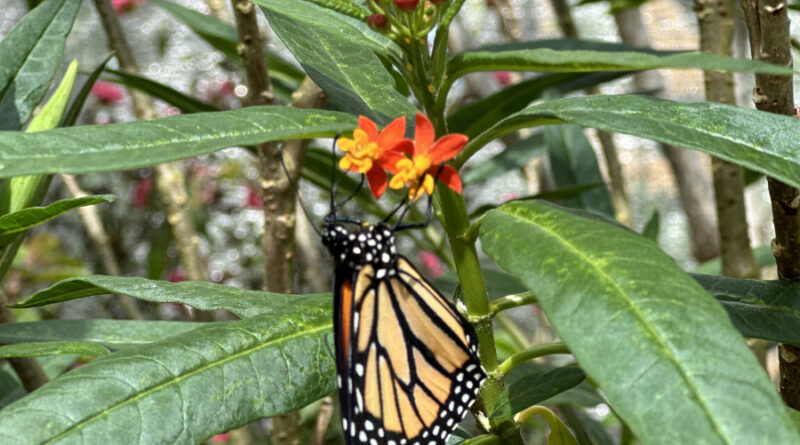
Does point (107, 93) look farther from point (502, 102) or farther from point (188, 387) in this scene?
point (188, 387)

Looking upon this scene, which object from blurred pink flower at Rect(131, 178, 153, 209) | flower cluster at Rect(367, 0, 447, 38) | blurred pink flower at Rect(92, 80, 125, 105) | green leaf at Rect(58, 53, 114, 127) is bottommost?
blurred pink flower at Rect(131, 178, 153, 209)

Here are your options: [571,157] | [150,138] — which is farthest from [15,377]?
[571,157]

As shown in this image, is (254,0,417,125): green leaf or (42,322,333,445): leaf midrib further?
(254,0,417,125): green leaf

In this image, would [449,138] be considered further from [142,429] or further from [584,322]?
[142,429]

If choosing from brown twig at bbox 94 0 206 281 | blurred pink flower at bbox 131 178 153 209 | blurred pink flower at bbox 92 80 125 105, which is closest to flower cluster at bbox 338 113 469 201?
brown twig at bbox 94 0 206 281

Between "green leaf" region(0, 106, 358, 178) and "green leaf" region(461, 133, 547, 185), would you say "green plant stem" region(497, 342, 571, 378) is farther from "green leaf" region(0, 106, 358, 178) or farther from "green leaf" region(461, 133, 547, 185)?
"green leaf" region(461, 133, 547, 185)

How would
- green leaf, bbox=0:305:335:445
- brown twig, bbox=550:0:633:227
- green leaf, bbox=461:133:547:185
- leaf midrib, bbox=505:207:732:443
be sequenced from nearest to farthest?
leaf midrib, bbox=505:207:732:443 < green leaf, bbox=0:305:335:445 < green leaf, bbox=461:133:547:185 < brown twig, bbox=550:0:633:227

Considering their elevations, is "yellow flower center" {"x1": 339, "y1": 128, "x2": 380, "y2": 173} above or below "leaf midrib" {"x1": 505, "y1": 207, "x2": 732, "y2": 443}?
above

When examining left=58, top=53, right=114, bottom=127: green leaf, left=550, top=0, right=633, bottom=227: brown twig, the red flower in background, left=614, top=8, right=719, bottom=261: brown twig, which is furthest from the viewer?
left=614, top=8, right=719, bottom=261: brown twig

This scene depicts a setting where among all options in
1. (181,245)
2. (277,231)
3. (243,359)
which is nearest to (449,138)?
(243,359)
